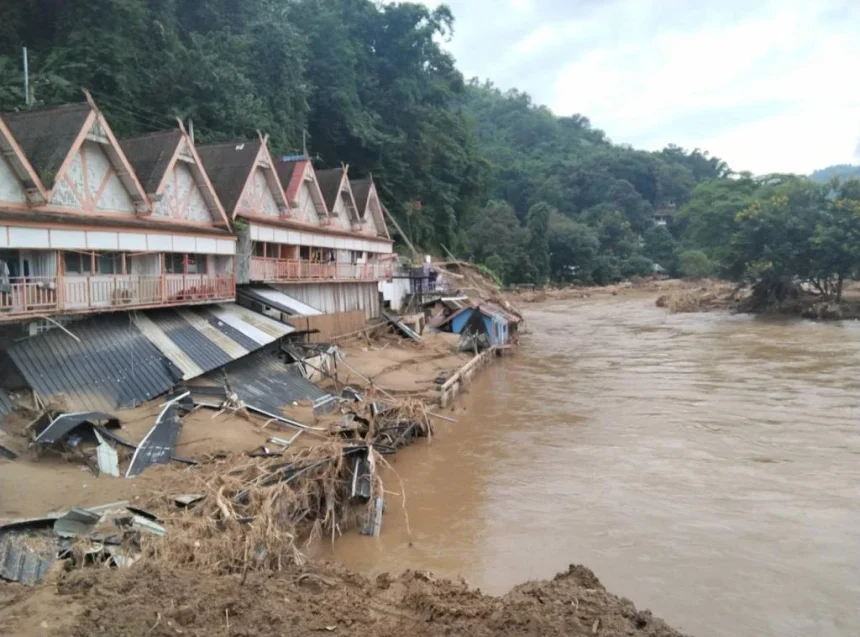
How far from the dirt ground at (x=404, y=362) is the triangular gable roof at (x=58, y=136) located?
9.35m

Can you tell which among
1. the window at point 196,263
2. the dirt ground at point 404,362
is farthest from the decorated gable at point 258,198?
the dirt ground at point 404,362

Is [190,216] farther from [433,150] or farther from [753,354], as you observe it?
[433,150]

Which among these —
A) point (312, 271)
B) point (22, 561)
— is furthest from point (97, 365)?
point (312, 271)

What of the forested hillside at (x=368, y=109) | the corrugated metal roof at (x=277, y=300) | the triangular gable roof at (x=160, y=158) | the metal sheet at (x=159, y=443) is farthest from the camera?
the forested hillside at (x=368, y=109)

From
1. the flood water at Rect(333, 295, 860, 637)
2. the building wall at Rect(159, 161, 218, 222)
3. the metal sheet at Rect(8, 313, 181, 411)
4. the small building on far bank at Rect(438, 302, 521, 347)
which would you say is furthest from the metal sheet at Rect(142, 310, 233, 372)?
Answer: the small building on far bank at Rect(438, 302, 521, 347)

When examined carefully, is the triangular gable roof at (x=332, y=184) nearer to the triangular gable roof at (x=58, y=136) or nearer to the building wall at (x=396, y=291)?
the building wall at (x=396, y=291)

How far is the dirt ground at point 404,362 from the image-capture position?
2155cm

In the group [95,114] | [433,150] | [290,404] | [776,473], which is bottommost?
[776,473]

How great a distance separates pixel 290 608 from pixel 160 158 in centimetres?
1522

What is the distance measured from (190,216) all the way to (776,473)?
57.7ft

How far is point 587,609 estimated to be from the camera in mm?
7684

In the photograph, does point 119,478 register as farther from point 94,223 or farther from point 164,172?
point 164,172

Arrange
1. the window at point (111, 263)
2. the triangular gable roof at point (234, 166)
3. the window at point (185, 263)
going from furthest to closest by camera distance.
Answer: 1. the triangular gable roof at point (234, 166)
2. the window at point (185, 263)
3. the window at point (111, 263)

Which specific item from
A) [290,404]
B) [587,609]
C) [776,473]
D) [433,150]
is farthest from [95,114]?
[433,150]
